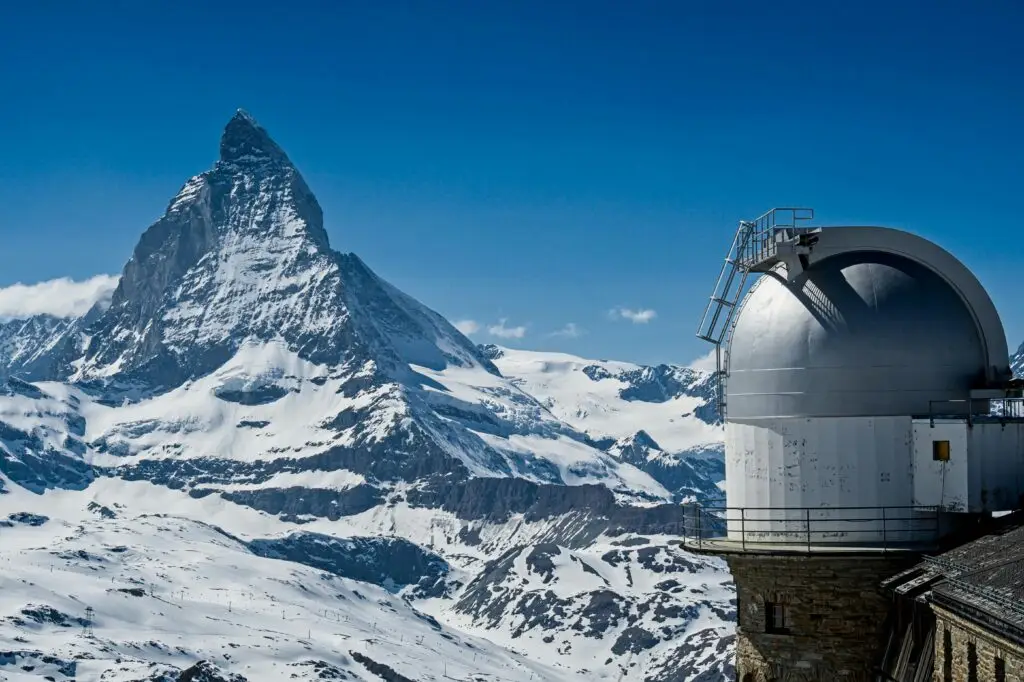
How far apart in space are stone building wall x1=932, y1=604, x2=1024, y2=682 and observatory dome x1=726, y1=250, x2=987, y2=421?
14.1 ft

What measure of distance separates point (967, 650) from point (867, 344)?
6.08 meters

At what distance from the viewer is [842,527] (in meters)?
26.5

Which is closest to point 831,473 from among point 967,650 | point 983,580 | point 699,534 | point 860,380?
point 860,380

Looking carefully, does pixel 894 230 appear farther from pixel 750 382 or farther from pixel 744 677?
pixel 744 677

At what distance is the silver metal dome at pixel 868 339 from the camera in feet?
85.2

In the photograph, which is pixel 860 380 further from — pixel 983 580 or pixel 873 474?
pixel 983 580

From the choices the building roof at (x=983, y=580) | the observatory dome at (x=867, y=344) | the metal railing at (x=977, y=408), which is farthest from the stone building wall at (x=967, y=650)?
the observatory dome at (x=867, y=344)

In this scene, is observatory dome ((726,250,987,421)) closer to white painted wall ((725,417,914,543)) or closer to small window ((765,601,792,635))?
white painted wall ((725,417,914,543))

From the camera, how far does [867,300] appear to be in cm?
2628

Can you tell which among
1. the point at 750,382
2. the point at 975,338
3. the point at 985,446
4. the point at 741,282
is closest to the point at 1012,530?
the point at 985,446

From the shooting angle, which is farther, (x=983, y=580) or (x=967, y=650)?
(x=967, y=650)

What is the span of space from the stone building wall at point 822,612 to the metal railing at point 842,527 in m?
0.37

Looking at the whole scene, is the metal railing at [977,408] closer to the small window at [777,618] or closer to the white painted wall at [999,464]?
the white painted wall at [999,464]

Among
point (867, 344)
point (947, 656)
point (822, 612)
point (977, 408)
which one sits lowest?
point (947, 656)
